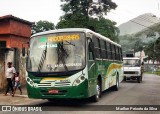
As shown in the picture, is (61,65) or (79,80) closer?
(79,80)

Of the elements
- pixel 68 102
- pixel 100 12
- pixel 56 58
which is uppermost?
pixel 100 12

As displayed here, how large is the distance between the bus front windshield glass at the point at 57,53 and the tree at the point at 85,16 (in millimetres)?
36834

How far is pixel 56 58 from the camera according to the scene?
1234 centimetres

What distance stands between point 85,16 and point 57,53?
39.1 m

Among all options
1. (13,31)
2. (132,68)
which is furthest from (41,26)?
(132,68)

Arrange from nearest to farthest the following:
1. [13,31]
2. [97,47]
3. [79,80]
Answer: [79,80] < [97,47] < [13,31]

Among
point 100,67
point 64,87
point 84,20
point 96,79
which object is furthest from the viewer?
point 84,20

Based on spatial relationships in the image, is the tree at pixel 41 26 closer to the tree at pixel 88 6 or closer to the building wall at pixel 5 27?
the tree at pixel 88 6

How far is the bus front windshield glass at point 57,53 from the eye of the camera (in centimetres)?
1220

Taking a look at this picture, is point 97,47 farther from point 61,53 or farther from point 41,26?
point 41,26

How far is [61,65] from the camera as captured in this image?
1217 cm

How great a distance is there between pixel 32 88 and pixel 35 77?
456 mm

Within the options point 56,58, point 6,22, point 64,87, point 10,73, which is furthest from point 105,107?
point 6,22

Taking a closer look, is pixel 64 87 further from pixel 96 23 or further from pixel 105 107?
pixel 96 23
